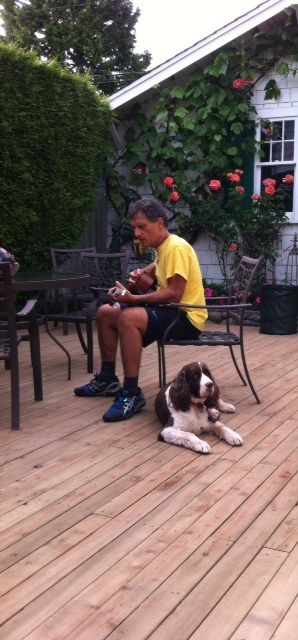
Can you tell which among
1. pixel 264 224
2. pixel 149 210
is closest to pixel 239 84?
pixel 264 224

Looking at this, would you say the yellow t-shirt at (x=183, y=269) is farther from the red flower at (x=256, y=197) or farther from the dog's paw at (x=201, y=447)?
the red flower at (x=256, y=197)

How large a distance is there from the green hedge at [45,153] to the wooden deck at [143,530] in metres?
3.55

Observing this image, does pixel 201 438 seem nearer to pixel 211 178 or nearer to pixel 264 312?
pixel 264 312

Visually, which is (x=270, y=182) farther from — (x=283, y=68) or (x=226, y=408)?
(x=226, y=408)

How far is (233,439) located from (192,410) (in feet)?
0.82

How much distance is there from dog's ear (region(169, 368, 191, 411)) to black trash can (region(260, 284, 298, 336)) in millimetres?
4101

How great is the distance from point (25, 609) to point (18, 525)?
23.0 inches

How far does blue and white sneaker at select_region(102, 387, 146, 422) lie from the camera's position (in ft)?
12.7

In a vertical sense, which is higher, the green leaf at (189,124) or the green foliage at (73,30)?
the green foliage at (73,30)

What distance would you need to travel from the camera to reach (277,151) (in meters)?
8.63

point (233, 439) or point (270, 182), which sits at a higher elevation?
point (270, 182)

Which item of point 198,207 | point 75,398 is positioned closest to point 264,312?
point 198,207

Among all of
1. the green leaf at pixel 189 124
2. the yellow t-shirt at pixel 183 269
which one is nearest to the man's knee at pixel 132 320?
the yellow t-shirt at pixel 183 269

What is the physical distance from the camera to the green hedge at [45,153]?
23.2 feet
